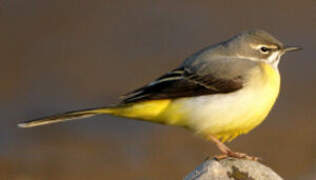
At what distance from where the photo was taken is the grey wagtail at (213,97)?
455 inches

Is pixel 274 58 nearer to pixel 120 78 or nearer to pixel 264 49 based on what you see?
pixel 264 49

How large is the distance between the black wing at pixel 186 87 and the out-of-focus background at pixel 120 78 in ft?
16.4

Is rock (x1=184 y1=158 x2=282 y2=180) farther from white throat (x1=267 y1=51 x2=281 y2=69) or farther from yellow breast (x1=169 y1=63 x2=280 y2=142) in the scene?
white throat (x1=267 y1=51 x2=281 y2=69)

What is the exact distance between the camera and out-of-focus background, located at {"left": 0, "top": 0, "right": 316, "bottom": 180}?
17375 millimetres

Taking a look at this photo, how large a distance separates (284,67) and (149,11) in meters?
3.54

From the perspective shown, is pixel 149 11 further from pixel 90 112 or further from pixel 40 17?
pixel 90 112

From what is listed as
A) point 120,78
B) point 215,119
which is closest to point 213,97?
point 215,119

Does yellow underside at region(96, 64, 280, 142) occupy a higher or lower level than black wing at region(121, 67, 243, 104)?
lower

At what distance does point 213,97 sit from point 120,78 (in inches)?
342

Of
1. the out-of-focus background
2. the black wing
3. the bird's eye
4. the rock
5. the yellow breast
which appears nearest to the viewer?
the rock

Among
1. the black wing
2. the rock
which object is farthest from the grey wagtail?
the rock

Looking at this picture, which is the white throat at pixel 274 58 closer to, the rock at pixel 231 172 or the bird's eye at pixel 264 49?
the bird's eye at pixel 264 49

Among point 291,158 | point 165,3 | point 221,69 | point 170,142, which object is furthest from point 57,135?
point 221,69

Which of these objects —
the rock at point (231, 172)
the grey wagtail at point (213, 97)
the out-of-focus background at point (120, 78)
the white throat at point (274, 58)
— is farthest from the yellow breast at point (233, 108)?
the out-of-focus background at point (120, 78)
